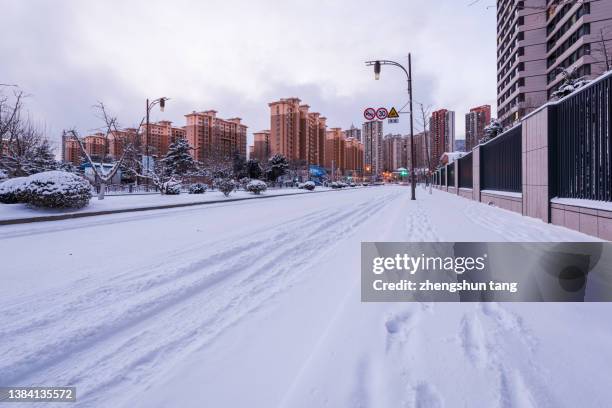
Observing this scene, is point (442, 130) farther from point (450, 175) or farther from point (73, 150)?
point (73, 150)

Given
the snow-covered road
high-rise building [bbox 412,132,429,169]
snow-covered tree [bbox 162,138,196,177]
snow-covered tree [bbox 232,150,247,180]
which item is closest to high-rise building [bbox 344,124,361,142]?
high-rise building [bbox 412,132,429,169]

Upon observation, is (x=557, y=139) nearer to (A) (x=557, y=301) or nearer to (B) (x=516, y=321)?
(A) (x=557, y=301)

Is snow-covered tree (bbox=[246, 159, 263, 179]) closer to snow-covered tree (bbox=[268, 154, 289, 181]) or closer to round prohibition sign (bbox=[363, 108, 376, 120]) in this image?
snow-covered tree (bbox=[268, 154, 289, 181])

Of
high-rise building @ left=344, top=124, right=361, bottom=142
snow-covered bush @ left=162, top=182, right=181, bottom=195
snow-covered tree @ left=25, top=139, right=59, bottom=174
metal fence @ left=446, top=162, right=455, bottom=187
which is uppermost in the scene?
high-rise building @ left=344, top=124, right=361, bottom=142

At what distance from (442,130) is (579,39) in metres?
25.7

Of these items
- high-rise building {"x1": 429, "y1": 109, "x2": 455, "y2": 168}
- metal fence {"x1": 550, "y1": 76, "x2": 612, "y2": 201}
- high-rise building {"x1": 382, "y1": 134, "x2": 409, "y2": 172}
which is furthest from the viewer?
high-rise building {"x1": 382, "y1": 134, "x2": 409, "y2": 172}

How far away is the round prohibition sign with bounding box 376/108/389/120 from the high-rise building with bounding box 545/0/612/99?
129 ft

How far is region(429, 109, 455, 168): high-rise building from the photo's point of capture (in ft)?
207

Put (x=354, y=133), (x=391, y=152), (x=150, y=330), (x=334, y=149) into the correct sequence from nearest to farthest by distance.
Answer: (x=150, y=330)
(x=334, y=149)
(x=391, y=152)
(x=354, y=133)

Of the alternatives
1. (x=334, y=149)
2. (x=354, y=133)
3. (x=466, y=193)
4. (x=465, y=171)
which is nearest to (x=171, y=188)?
(x=466, y=193)

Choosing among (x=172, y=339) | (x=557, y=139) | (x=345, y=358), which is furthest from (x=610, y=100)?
(x=172, y=339)

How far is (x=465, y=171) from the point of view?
22641 millimetres

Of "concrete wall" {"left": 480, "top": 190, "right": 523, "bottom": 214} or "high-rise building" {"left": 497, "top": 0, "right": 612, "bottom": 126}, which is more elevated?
"high-rise building" {"left": 497, "top": 0, "right": 612, "bottom": 126}

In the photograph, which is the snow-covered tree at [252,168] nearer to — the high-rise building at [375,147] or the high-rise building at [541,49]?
the high-rise building at [541,49]
